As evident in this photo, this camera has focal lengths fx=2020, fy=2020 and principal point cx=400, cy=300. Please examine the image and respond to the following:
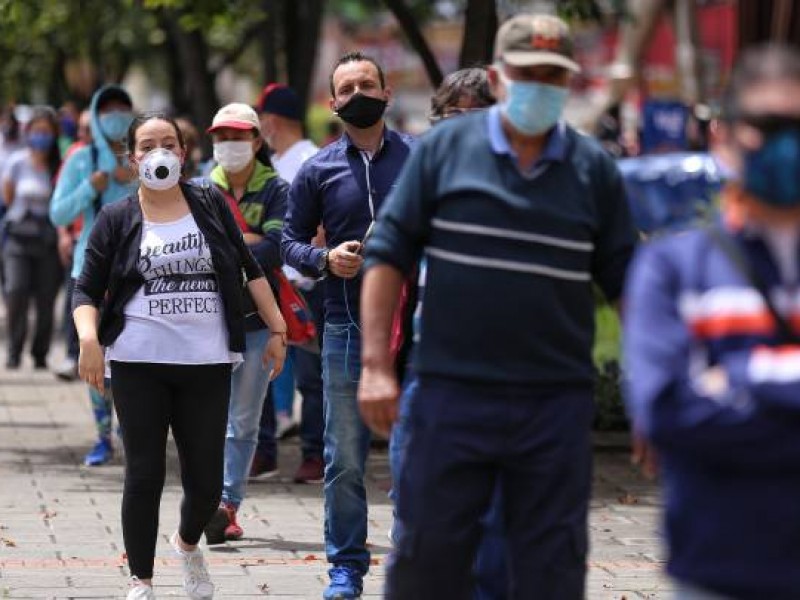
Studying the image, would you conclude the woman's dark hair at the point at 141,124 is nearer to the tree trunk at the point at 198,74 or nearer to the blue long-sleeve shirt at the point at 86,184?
the blue long-sleeve shirt at the point at 86,184

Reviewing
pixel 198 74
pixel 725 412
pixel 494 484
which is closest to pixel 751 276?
pixel 725 412

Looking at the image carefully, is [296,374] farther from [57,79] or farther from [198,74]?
[57,79]

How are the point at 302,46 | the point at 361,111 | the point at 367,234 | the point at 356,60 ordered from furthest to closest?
the point at 302,46 → the point at 356,60 → the point at 361,111 → the point at 367,234

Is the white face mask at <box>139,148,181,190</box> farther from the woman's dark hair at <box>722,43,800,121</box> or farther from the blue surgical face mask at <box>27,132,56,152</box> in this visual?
the blue surgical face mask at <box>27,132,56,152</box>

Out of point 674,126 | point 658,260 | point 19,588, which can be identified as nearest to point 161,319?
point 19,588

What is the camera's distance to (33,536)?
891 cm

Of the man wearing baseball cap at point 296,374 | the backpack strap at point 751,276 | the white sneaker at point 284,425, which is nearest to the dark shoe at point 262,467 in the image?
the man wearing baseball cap at point 296,374

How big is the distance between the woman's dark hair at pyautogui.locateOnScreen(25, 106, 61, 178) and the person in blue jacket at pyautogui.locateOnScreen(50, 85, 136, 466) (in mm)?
4697

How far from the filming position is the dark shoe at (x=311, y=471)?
10.7 metres

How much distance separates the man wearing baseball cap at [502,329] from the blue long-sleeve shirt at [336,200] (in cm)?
219

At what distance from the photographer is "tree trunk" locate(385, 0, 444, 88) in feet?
42.7

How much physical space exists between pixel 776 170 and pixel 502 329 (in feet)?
4.47

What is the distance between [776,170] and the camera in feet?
12.8

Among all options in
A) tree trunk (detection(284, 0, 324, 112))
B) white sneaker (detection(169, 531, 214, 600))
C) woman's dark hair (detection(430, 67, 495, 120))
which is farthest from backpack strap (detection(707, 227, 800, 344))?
tree trunk (detection(284, 0, 324, 112))
